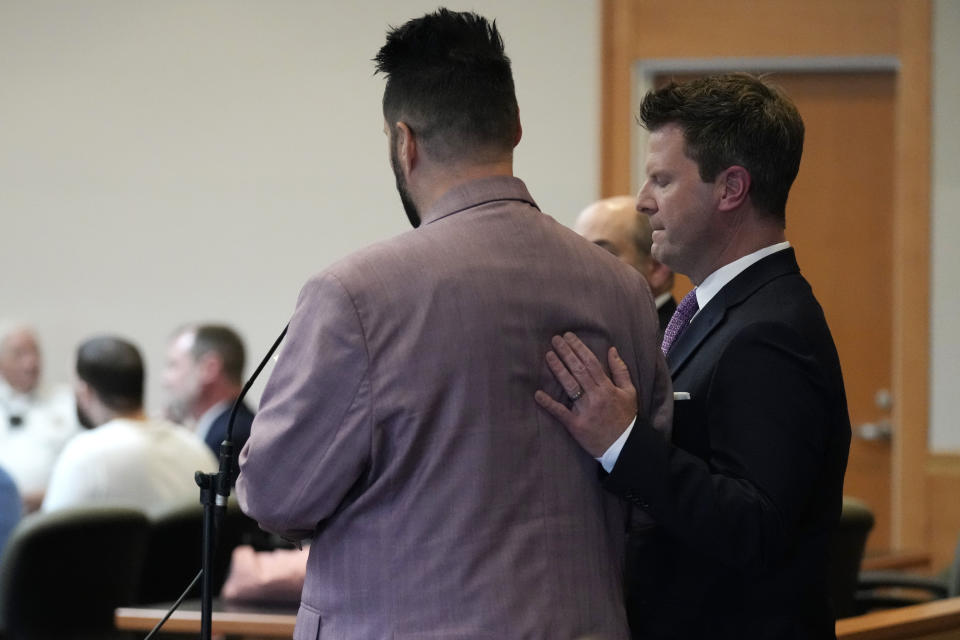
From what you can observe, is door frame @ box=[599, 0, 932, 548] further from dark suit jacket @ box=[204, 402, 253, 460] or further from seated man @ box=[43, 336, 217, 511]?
seated man @ box=[43, 336, 217, 511]

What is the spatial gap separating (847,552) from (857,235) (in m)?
2.89

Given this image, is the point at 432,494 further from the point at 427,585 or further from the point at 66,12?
the point at 66,12

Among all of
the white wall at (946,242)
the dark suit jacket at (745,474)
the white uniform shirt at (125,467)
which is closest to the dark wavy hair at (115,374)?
the white uniform shirt at (125,467)

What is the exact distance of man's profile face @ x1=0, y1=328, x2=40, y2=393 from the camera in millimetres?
6273

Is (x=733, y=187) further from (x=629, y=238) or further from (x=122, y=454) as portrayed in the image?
(x=122, y=454)

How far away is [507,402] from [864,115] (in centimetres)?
491

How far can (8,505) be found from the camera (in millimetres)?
3588

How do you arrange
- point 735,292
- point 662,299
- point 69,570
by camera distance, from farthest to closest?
point 69,570 → point 662,299 → point 735,292

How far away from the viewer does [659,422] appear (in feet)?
5.28

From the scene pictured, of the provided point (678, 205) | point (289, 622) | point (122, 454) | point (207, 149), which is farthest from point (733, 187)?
point (207, 149)

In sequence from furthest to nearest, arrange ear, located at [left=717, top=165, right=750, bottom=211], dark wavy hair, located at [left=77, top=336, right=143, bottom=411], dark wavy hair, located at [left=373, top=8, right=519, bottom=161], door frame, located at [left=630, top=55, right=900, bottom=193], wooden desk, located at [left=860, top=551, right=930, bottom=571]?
door frame, located at [left=630, top=55, right=900, bottom=193] → wooden desk, located at [left=860, top=551, right=930, bottom=571] → dark wavy hair, located at [left=77, top=336, right=143, bottom=411] → ear, located at [left=717, top=165, right=750, bottom=211] → dark wavy hair, located at [left=373, top=8, right=519, bottom=161]

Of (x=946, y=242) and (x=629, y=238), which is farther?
(x=946, y=242)

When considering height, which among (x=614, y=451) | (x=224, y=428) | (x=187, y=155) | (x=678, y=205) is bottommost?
(x=224, y=428)

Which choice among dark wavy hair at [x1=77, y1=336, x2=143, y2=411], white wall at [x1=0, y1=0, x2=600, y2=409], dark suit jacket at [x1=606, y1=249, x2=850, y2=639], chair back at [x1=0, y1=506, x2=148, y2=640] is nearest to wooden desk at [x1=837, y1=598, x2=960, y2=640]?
dark suit jacket at [x1=606, y1=249, x2=850, y2=639]
